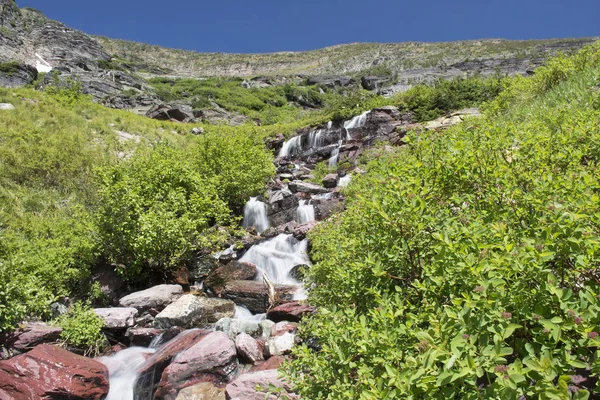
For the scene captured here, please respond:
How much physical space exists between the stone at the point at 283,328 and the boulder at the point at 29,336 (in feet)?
16.0

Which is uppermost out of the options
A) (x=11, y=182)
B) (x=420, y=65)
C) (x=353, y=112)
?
(x=420, y=65)

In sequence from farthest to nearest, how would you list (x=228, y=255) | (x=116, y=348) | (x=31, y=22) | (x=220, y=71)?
(x=220, y=71) < (x=31, y=22) < (x=228, y=255) < (x=116, y=348)

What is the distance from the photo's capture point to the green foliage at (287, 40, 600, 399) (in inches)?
78.4

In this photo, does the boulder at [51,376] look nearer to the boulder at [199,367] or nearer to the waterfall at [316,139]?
the boulder at [199,367]

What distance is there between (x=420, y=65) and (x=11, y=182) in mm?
67289

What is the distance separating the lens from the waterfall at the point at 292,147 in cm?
2916

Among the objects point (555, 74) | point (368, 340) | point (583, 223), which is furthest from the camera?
point (555, 74)

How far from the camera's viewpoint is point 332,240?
644cm

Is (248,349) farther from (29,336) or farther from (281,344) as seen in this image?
(29,336)

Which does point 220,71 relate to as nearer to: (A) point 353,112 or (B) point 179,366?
(A) point 353,112

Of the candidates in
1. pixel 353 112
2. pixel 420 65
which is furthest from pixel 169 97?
pixel 420 65

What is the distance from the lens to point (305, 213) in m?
16.7

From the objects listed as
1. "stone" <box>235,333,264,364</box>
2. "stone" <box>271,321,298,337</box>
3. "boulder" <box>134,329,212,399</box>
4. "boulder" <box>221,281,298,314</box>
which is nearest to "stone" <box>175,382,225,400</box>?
"boulder" <box>134,329,212,399</box>

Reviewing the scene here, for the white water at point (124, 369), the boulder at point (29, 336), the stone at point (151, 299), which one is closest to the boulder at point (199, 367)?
the white water at point (124, 369)
